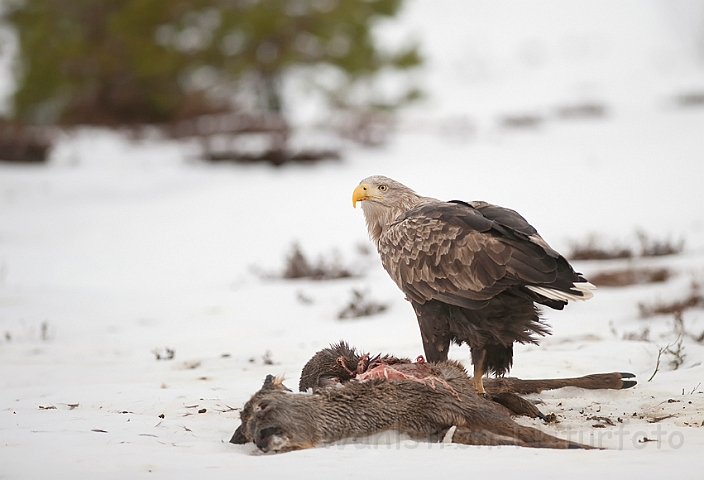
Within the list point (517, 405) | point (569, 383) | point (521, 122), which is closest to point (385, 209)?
point (569, 383)

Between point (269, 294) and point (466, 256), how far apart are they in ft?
14.3

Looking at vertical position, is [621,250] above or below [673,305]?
above

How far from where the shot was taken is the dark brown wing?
3.95 meters

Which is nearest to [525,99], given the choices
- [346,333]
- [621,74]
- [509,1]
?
[621,74]

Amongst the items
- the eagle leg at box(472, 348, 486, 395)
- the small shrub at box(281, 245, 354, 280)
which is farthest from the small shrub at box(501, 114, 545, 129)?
the eagle leg at box(472, 348, 486, 395)

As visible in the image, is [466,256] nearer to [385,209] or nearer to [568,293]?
[568,293]

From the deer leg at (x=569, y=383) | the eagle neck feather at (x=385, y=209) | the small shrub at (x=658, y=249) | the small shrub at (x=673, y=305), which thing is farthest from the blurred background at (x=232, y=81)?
the deer leg at (x=569, y=383)

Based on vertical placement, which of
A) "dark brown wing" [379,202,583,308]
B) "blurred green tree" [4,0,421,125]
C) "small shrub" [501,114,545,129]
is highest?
"blurred green tree" [4,0,421,125]

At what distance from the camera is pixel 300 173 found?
16391mm

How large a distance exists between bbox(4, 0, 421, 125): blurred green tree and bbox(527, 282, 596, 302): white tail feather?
58.6 ft

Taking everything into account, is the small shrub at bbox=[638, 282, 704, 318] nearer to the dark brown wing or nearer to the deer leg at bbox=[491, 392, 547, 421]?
the dark brown wing

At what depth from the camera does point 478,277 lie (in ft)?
13.3

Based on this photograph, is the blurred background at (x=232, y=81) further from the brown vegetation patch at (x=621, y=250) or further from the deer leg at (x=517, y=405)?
the deer leg at (x=517, y=405)

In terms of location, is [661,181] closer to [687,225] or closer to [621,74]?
[687,225]
